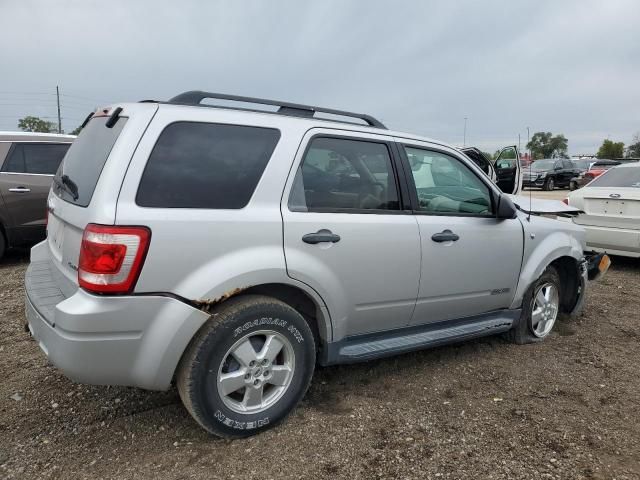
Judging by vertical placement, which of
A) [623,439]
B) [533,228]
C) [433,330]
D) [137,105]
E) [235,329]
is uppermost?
[137,105]

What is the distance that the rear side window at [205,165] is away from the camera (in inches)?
95.3

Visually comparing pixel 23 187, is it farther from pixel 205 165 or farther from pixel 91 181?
pixel 205 165

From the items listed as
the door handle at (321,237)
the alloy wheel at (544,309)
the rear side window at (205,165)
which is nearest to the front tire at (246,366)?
the door handle at (321,237)

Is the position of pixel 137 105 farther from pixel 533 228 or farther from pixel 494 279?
pixel 533 228

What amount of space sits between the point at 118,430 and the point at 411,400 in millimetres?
1782

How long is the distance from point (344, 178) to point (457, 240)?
0.96 meters

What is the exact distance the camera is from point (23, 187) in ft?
21.5

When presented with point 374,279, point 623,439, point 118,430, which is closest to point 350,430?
point 374,279

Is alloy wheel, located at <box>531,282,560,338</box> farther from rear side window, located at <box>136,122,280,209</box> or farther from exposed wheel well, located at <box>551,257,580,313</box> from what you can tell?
rear side window, located at <box>136,122,280,209</box>

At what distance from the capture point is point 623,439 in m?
2.82

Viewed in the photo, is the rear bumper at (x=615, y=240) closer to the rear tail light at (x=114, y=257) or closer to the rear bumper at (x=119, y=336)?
the rear bumper at (x=119, y=336)

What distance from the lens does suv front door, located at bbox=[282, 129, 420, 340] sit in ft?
9.13

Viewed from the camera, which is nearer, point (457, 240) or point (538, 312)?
point (457, 240)

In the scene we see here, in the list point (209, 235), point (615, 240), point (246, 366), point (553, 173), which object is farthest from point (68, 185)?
point (553, 173)
